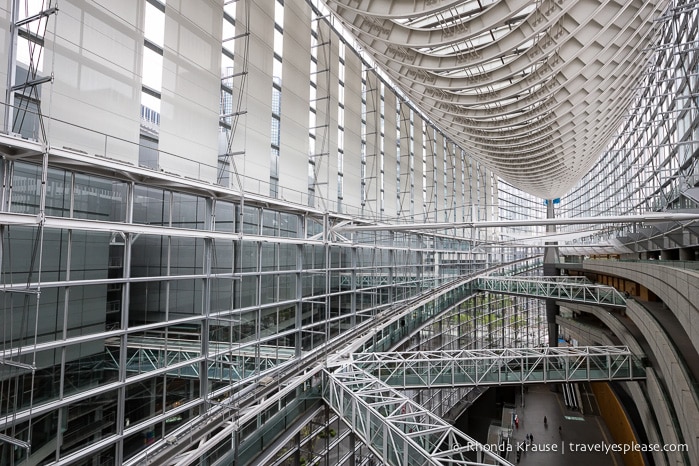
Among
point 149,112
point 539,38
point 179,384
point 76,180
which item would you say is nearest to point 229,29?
point 149,112

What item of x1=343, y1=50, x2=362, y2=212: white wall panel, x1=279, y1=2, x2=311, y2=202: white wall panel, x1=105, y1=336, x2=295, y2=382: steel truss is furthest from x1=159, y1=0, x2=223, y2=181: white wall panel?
x1=343, y1=50, x2=362, y2=212: white wall panel

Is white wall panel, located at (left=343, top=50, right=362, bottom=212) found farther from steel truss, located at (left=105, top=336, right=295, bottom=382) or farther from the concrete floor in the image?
the concrete floor

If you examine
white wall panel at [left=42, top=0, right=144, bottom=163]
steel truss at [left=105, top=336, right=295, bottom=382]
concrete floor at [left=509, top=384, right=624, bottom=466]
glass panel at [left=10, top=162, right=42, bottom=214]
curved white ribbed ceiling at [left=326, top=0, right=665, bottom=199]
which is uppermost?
curved white ribbed ceiling at [left=326, top=0, right=665, bottom=199]

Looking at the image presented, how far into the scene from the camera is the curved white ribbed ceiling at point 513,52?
11.0m

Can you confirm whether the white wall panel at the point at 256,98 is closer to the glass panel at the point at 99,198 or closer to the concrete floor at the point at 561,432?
the glass panel at the point at 99,198

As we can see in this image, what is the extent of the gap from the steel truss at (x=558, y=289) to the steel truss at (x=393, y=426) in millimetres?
17094

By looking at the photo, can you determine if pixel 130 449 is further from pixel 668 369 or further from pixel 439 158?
pixel 439 158

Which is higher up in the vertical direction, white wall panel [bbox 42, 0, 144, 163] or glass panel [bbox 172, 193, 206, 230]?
white wall panel [bbox 42, 0, 144, 163]

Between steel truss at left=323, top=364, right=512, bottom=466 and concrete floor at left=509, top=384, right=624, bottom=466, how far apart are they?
1468 centimetres

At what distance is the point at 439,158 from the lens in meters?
36.2

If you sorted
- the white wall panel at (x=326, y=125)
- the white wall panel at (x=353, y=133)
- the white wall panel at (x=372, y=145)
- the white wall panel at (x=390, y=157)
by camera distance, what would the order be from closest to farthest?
the white wall panel at (x=326, y=125)
the white wall panel at (x=353, y=133)
the white wall panel at (x=372, y=145)
the white wall panel at (x=390, y=157)

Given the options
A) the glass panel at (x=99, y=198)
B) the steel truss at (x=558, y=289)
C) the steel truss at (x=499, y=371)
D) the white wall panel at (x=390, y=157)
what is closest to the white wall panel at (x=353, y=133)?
the white wall panel at (x=390, y=157)

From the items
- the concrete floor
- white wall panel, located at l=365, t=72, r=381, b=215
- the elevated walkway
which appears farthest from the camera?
white wall panel, located at l=365, t=72, r=381, b=215

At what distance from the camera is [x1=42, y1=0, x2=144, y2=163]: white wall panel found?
7.98 metres
